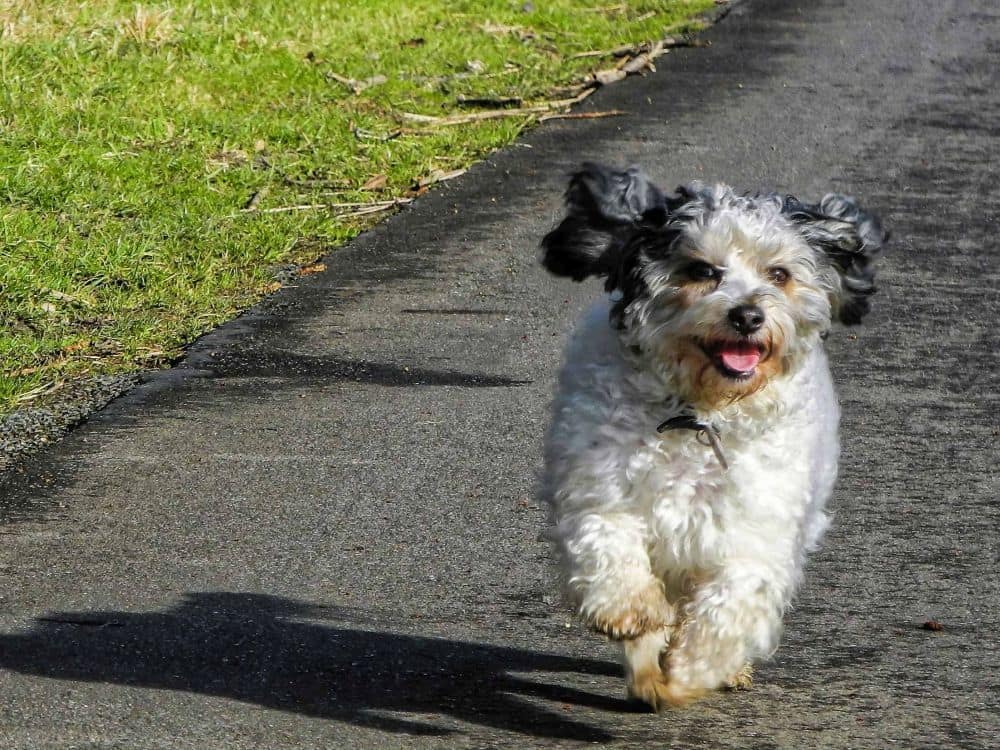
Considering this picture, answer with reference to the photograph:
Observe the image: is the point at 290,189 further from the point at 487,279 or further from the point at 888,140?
the point at 888,140

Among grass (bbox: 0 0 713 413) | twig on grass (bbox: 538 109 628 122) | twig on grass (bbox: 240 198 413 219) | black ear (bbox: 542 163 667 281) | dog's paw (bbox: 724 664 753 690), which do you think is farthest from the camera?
twig on grass (bbox: 538 109 628 122)

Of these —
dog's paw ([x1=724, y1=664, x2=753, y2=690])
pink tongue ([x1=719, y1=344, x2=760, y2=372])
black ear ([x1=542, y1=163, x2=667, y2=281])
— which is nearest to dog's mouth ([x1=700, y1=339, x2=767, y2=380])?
pink tongue ([x1=719, y1=344, x2=760, y2=372])

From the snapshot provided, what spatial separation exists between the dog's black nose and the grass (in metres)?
3.67

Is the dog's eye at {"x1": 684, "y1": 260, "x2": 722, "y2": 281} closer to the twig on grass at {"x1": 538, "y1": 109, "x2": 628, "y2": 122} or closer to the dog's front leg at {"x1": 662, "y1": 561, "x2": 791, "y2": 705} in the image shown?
the dog's front leg at {"x1": 662, "y1": 561, "x2": 791, "y2": 705}

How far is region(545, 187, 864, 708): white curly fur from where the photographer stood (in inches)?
174

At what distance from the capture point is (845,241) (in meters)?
4.74

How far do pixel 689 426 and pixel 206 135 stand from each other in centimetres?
702

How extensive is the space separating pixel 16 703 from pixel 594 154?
7442 mm

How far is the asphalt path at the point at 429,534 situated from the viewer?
4.77 m

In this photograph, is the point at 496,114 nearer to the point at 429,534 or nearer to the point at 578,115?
the point at 578,115

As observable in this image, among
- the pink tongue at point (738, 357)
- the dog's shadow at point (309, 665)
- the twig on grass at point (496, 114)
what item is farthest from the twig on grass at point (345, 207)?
the pink tongue at point (738, 357)

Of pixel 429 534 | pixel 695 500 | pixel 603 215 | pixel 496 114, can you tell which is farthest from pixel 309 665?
pixel 496 114

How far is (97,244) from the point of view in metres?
8.92

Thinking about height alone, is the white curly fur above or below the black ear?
below
